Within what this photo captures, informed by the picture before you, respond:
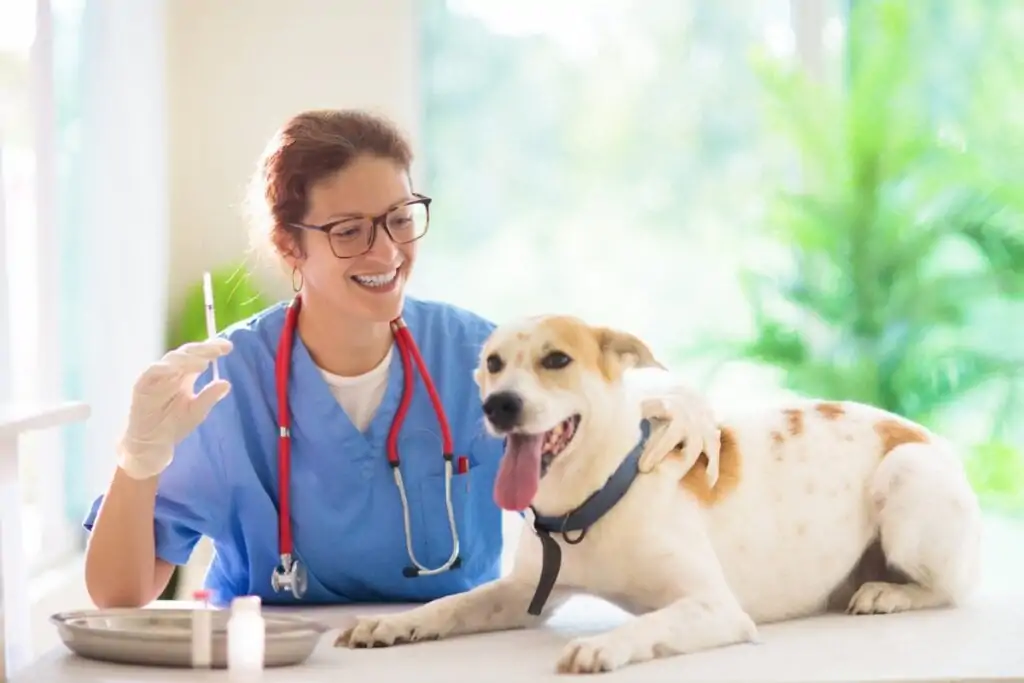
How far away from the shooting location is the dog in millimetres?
1610

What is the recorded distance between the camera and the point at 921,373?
3.87 metres

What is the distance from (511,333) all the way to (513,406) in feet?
0.40

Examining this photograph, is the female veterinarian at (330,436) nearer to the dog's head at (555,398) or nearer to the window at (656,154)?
the dog's head at (555,398)

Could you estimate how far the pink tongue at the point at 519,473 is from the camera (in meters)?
1.59

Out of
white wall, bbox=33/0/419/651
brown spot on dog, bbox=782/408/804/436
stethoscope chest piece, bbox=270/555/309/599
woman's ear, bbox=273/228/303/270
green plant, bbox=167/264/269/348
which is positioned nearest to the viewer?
brown spot on dog, bbox=782/408/804/436

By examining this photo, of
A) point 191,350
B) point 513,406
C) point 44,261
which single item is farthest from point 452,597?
point 44,261

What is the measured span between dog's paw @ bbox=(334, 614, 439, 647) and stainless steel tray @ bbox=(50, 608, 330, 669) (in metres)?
0.05

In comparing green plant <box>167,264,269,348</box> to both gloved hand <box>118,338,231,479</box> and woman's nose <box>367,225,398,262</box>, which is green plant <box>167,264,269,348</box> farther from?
gloved hand <box>118,338,231,479</box>

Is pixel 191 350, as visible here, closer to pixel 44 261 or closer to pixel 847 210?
pixel 44 261

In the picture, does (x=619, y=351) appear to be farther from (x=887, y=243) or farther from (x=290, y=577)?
(x=887, y=243)

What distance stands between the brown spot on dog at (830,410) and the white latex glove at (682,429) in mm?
185

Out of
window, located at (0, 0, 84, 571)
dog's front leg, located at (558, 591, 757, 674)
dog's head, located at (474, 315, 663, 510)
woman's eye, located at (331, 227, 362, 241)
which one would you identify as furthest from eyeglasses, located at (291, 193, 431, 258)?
window, located at (0, 0, 84, 571)

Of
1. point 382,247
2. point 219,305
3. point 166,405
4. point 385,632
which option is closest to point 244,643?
point 385,632

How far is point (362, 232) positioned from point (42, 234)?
4.73ft
